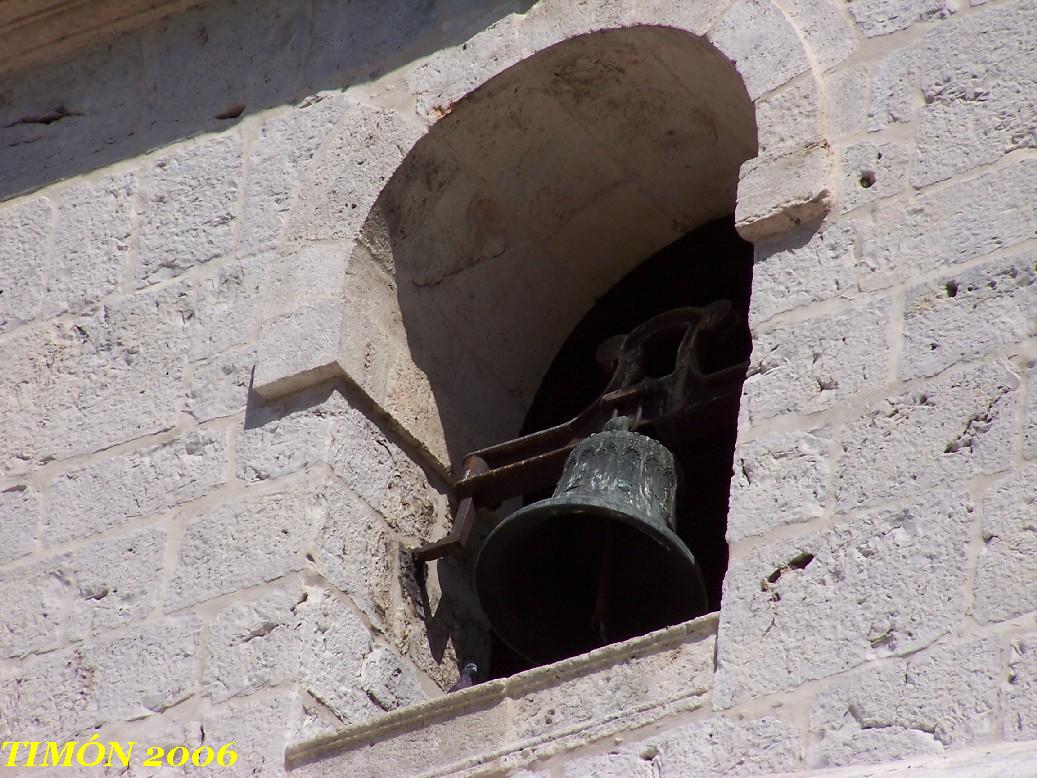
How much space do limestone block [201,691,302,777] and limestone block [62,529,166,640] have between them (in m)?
0.33

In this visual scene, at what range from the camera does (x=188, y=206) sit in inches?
202

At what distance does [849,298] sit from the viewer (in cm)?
416

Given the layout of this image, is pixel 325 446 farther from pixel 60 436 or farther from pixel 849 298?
pixel 849 298

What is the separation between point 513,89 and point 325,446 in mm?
886

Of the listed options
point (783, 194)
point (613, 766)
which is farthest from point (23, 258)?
point (613, 766)

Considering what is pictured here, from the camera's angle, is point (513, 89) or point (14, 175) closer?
point (513, 89)

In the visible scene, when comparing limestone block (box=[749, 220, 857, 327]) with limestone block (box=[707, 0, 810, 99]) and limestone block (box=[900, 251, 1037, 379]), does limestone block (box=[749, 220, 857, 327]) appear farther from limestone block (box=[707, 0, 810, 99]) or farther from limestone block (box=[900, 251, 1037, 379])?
limestone block (box=[707, 0, 810, 99])

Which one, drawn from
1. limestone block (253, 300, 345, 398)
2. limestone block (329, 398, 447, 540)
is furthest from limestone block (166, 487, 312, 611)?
limestone block (253, 300, 345, 398)

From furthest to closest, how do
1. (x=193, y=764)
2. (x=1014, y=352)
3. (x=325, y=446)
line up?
1. (x=325, y=446)
2. (x=193, y=764)
3. (x=1014, y=352)

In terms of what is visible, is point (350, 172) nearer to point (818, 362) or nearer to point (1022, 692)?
point (818, 362)

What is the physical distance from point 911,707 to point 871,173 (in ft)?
3.64

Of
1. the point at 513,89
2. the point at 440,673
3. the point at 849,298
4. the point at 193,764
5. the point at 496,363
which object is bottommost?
the point at 193,764

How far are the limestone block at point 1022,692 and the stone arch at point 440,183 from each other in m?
1.22

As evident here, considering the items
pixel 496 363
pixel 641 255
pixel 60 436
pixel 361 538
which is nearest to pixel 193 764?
pixel 361 538
